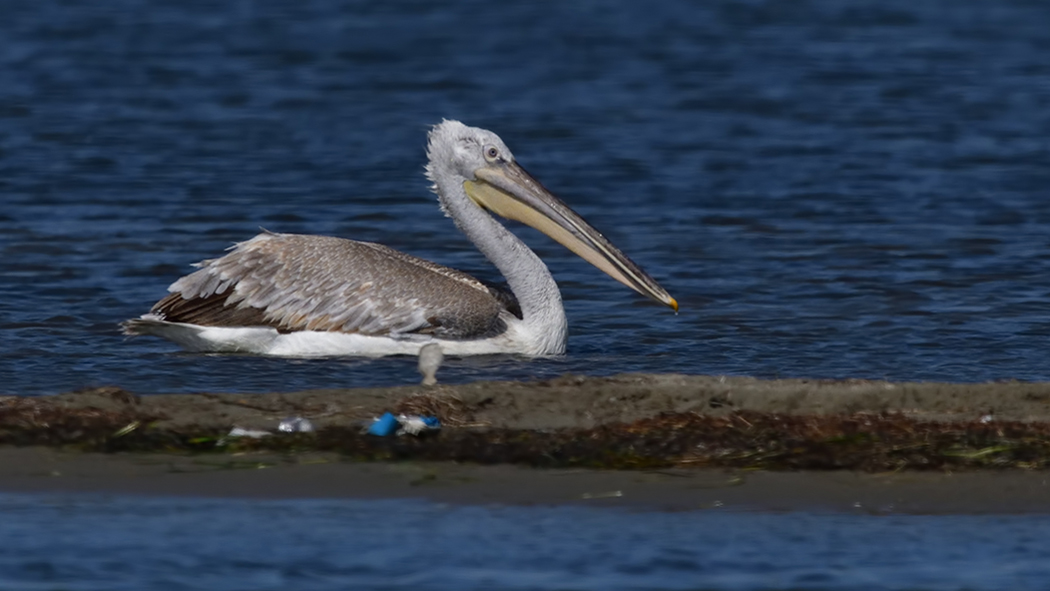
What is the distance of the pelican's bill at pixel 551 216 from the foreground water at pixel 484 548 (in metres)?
3.05

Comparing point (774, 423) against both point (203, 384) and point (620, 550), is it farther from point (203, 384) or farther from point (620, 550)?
point (203, 384)

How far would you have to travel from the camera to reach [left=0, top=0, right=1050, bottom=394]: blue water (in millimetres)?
8320

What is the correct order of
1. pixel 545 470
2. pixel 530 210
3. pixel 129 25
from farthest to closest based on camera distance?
pixel 129 25 → pixel 530 210 → pixel 545 470

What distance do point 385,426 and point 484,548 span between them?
1002 mm

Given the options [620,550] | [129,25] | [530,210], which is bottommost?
[620,550]

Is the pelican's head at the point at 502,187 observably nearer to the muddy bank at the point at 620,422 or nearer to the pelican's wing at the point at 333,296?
the pelican's wing at the point at 333,296

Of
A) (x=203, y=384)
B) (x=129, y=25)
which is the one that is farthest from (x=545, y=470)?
(x=129, y=25)

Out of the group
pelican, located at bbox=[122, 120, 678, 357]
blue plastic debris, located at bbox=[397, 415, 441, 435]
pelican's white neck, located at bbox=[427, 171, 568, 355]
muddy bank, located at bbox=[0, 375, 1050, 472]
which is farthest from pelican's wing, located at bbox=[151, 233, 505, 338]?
blue plastic debris, located at bbox=[397, 415, 441, 435]

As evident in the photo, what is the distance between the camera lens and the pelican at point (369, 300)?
26.3 feet

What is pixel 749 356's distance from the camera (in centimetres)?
799

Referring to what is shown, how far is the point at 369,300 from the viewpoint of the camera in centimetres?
810

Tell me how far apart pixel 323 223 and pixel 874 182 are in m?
3.81

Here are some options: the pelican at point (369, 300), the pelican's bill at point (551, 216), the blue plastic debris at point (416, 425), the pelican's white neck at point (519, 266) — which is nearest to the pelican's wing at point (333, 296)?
the pelican at point (369, 300)

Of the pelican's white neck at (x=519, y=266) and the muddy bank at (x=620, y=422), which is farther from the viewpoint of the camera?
the pelican's white neck at (x=519, y=266)
